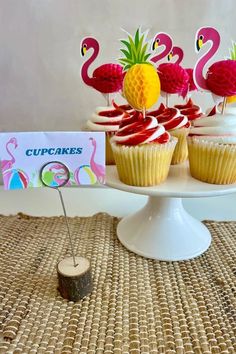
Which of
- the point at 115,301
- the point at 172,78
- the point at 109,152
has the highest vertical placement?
the point at 172,78

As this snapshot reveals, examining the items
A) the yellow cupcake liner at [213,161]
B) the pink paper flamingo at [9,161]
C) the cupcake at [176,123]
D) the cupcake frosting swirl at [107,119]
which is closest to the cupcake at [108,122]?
the cupcake frosting swirl at [107,119]

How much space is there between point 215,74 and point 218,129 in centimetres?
12

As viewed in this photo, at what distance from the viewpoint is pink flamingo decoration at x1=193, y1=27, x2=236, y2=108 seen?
69cm

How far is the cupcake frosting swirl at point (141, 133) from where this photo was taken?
74 centimetres

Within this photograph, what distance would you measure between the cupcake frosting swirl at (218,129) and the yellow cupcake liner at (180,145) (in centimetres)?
9

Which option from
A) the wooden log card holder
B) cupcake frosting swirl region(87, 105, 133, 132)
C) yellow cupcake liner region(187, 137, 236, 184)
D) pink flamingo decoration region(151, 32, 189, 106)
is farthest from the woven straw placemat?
pink flamingo decoration region(151, 32, 189, 106)

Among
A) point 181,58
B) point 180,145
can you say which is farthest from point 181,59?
point 180,145

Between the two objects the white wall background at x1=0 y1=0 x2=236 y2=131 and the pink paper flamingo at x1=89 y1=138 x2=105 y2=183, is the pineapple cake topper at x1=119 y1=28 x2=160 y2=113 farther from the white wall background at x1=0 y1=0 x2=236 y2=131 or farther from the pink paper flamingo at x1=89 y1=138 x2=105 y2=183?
the white wall background at x1=0 y1=0 x2=236 y2=131

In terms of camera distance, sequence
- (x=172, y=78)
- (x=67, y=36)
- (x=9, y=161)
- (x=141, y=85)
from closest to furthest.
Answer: (x=9, y=161)
(x=141, y=85)
(x=172, y=78)
(x=67, y=36)

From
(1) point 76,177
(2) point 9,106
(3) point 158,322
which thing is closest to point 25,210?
(2) point 9,106

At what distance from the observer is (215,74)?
0.71 m

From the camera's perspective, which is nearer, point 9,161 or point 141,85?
point 9,161

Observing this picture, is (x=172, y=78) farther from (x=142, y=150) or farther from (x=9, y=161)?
(x=9, y=161)

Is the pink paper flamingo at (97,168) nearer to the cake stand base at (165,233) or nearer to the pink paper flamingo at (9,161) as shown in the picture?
the pink paper flamingo at (9,161)
